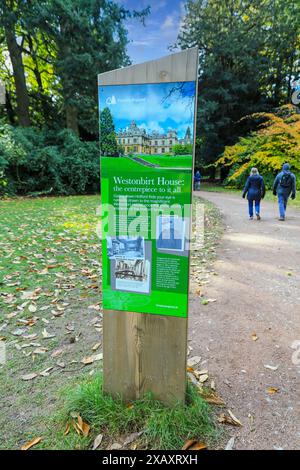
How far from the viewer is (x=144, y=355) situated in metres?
2.15

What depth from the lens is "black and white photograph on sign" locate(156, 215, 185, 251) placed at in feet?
6.17

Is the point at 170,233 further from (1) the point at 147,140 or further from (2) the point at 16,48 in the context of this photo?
(2) the point at 16,48

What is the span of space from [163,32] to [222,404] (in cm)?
495

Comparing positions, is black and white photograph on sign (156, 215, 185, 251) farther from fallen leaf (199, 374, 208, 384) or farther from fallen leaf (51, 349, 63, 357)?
fallen leaf (51, 349, 63, 357)

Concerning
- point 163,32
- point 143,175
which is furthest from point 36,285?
point 163,32

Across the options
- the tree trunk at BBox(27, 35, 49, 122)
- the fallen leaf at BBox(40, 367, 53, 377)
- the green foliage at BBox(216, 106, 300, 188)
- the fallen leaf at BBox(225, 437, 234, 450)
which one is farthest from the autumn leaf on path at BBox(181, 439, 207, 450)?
the tree trunk at BBox(27, 35, 49, 122)

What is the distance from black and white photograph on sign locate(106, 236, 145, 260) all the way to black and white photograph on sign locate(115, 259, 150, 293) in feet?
0.13

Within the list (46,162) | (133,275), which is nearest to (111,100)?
(133,275)

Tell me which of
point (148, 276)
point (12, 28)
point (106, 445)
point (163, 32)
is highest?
point (12, 28)

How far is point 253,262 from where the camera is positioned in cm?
568

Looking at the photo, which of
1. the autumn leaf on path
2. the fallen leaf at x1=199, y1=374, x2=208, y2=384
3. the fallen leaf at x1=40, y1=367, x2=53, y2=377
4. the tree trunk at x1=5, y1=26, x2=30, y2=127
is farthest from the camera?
the tree trunk at x1=5, y1=26, x2=30, y2=127

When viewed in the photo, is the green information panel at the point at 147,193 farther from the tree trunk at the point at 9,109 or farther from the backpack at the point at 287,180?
Result: the tree trunk at the point at 9,109

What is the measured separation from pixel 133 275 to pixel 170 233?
1.35 feet

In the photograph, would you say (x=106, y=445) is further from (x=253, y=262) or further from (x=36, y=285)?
(x=253, y=262)
